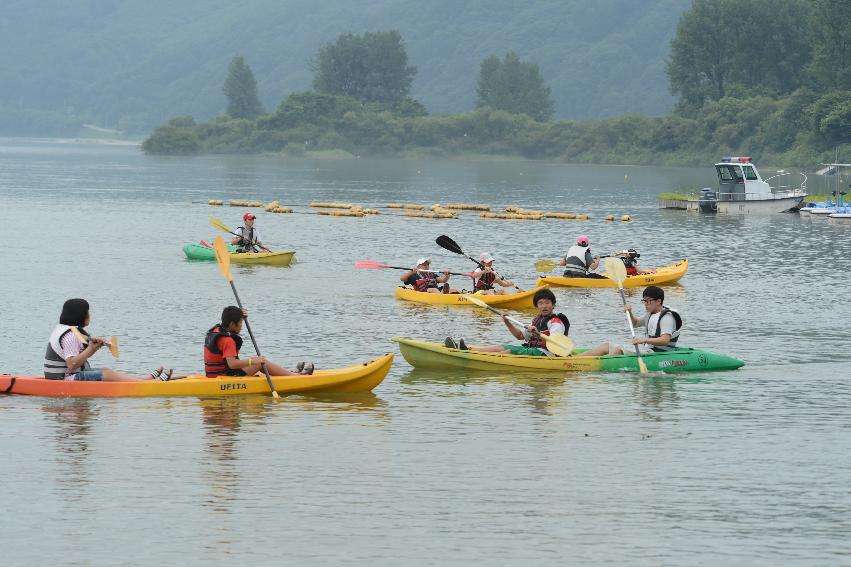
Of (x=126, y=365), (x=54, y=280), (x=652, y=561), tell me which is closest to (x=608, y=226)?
(x=54, y=280)

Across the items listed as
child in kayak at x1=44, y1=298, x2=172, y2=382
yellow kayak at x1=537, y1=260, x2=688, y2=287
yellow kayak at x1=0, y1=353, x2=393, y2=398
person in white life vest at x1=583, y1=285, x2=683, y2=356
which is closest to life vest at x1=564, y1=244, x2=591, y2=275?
yellow kayak at x1=537, y1=260, x2=688, y2=287

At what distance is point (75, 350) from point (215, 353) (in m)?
2.40

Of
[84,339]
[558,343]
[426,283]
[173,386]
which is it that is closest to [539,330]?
[558,343]

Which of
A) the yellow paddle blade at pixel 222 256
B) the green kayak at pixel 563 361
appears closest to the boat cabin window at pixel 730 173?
the green kayak at pixel 563 361

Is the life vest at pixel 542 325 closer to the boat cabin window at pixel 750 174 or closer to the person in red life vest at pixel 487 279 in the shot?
the person in red life vest at pixel 487 279

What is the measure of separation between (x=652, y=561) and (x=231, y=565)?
4.96 m

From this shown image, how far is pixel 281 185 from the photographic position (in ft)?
386

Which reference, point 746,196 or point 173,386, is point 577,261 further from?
point 746,196

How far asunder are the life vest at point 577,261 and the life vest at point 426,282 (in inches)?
219

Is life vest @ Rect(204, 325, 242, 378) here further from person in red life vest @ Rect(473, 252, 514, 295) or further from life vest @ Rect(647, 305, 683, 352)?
person in red life vest @ Rect(473, 252, 514, 295)

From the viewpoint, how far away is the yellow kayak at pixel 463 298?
36.1 m

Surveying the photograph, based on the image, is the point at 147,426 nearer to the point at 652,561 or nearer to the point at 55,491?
the point at 55,491

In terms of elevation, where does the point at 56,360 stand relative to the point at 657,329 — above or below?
below

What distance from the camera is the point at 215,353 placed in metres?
23.8
